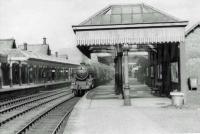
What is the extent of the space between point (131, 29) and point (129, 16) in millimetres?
1295

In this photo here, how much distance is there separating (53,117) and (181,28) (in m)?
7.71

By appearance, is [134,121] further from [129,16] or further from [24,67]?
[24,67]

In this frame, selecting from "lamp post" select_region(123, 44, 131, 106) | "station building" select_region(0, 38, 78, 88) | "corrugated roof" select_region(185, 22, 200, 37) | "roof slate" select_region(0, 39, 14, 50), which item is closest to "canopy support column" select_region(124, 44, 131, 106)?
"lamp post" select_region(123, 44, 131, 106)

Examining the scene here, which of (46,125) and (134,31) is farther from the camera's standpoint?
(134,31)

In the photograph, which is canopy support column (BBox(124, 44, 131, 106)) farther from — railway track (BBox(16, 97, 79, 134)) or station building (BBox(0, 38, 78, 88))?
station building (BBox(0, 38, 78, 88))

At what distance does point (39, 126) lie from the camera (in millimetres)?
14477

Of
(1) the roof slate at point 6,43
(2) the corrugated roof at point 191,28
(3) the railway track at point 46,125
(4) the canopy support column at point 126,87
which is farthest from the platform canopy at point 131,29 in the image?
(1) the roof slate at point 6,43

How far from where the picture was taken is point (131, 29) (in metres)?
18.6

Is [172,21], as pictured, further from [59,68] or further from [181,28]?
[59,68]

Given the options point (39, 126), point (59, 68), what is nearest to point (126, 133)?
point (39, 126)

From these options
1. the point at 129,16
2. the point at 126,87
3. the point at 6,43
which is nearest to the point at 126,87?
the point at 126,87

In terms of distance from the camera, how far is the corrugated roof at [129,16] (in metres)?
19.2

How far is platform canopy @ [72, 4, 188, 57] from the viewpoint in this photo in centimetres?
1828

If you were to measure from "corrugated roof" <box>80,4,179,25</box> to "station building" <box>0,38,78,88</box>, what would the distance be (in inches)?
753
